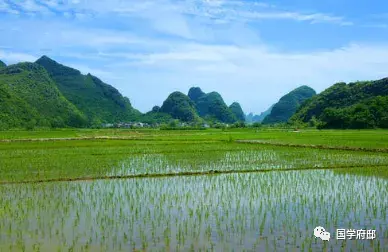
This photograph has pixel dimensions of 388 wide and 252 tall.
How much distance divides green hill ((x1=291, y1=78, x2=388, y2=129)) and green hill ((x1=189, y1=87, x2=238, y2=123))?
120 feet

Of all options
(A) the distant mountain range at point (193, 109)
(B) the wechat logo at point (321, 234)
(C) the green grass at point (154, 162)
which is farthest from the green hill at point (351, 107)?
(B) the wechat logo at point (321, 234)

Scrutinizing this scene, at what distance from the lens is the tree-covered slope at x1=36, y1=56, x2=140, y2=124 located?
7656 cm

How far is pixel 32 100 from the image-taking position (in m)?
56.7

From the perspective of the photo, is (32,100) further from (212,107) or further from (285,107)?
(285,107)

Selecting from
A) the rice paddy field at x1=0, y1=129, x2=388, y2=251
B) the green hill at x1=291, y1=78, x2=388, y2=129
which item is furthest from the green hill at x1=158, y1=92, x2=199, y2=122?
the rice paddy field at x1=0, y1=129, x2=388, y2=251

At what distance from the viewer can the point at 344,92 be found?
52.2 m

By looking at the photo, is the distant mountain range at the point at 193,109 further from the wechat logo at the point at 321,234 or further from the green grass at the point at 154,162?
the wechat logo at the point at 321,234

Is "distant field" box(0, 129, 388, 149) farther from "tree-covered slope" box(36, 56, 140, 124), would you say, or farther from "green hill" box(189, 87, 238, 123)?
"green hill" box(189, 87, 238, 123)

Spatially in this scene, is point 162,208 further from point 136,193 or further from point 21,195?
point 21,195

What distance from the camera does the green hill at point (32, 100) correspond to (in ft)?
144

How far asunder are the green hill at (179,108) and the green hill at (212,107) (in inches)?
266

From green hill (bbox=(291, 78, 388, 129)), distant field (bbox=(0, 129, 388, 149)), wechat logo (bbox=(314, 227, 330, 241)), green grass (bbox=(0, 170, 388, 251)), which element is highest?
green hill (bbox=(291, 78, 388, 129))

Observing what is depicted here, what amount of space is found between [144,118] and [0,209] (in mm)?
76339

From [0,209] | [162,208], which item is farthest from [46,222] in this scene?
[162,208]
